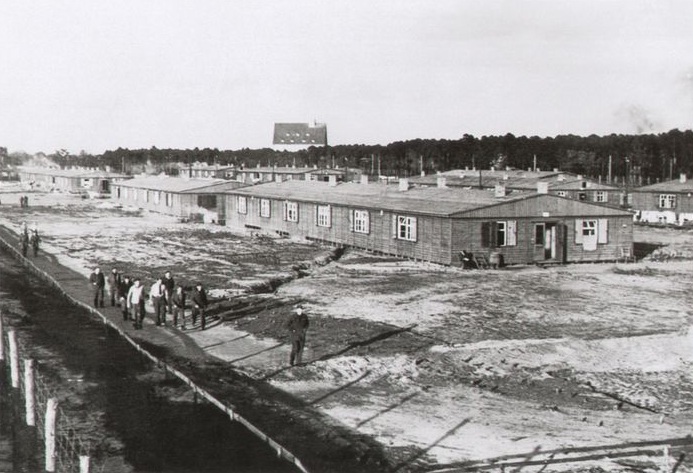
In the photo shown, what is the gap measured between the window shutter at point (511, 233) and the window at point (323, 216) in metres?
13.8

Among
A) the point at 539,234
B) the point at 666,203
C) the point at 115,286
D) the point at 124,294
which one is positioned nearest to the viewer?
the point at 124,294

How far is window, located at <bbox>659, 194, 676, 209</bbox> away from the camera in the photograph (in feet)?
239

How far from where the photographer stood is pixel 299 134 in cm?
19550

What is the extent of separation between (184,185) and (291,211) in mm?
23582

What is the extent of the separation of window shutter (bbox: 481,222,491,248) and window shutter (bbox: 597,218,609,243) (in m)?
6.83

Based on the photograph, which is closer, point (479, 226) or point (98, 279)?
point (98, 279)

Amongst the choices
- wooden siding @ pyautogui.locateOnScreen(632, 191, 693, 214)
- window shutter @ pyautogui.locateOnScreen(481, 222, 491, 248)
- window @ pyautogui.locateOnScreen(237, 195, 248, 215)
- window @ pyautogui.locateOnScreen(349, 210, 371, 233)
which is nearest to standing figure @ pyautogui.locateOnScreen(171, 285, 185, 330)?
window shutter @ pyautogui.locateOnScreen(481, 222, 491, 248)

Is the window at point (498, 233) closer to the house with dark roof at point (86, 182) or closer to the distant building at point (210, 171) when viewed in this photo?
the house with dark roof at point (86, 182)

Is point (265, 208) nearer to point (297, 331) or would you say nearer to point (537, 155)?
point (297, 331)

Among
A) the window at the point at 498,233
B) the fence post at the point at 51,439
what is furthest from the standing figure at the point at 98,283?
the window at the point at 498,233

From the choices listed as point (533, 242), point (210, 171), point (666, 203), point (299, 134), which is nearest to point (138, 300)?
point (533, 242)

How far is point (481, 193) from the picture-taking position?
149ft

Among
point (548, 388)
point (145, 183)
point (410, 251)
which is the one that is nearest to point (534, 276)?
point (410, 251)

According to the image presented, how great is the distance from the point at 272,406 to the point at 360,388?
2403 millimetres
